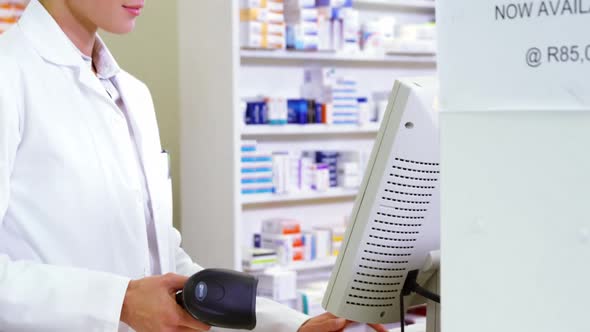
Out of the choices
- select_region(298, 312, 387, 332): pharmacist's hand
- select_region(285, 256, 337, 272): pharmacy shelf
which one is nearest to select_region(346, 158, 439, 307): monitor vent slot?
select_region(298, 312, 387, 332): pharmacist's hand

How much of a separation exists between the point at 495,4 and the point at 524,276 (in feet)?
0.66

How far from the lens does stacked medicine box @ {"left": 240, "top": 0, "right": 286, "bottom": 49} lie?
4211 mm

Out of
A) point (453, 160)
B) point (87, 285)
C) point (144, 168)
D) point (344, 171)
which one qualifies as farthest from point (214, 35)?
point (453, 160)

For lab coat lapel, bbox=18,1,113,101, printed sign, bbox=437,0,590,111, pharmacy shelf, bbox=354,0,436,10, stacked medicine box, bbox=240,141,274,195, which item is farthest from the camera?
pharmacy shelf, bbox=354,0,436,10

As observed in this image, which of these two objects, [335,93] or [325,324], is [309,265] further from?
[325,324]

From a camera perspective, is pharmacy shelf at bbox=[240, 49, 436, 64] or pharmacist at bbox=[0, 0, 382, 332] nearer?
pharmacist at bbox=[0, 0, 382, 332]

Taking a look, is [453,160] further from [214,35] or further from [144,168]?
[214,35]

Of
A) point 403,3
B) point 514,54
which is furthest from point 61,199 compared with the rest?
point 403,3

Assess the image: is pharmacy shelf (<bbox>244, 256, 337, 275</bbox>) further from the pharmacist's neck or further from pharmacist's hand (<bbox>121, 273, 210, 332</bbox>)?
pharmacist's hand (<bbox>121, 273, 210, 332</bbox>)

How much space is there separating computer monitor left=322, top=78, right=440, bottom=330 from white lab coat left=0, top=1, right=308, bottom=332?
0.27m

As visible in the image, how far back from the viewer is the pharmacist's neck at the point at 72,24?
5.76 feet

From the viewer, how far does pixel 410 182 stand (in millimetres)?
1278

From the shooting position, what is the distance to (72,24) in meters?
1.78

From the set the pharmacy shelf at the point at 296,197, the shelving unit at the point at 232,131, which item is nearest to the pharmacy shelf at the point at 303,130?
the shelving unit at the point at 232,131
